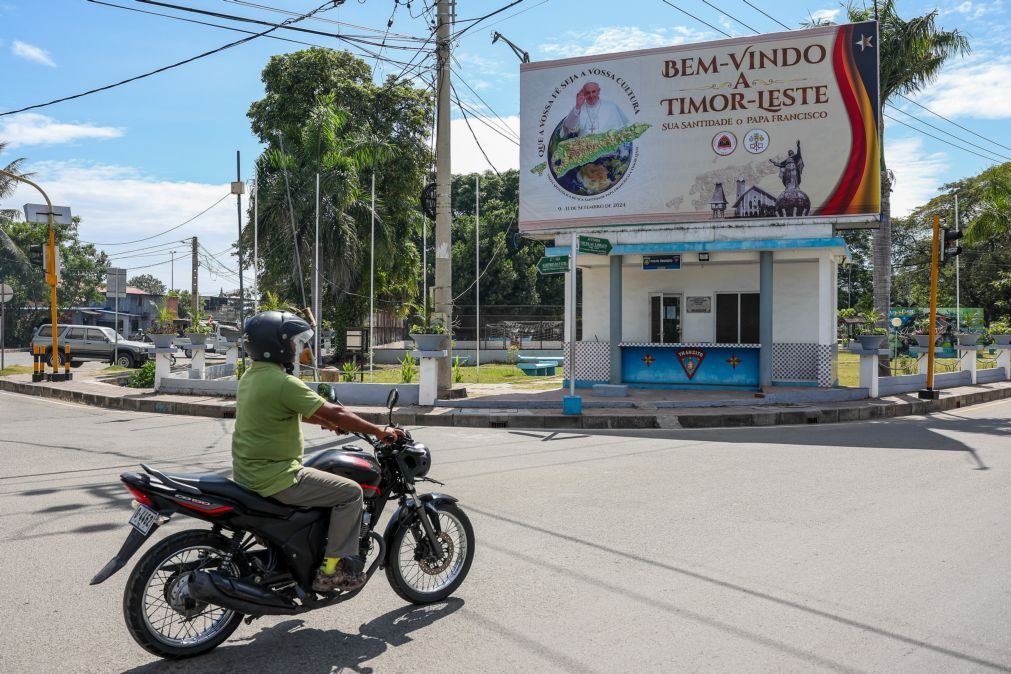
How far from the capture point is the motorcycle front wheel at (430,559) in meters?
4.34

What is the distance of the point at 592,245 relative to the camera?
14.8 metres

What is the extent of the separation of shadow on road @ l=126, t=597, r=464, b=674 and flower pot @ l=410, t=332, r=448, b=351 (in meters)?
10.0

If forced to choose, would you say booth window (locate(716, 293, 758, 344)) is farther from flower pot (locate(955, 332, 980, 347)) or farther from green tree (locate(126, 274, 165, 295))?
green tree (locate(126, 274, 165, 295))

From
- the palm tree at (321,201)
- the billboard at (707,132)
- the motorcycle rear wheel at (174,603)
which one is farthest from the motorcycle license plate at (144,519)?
the palm tree at (321,201)

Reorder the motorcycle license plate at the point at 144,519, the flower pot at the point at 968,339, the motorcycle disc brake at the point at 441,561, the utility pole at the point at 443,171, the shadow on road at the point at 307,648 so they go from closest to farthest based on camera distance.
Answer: the motorcycle license plate at the point at 144,519, the shadow on road at the point at 307,648, the motorcycle disc brake at the point at 441,561, the utility pole at the point at 443,171, the flower pot at the point at 968,339

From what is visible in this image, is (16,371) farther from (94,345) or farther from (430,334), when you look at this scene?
(430,334)

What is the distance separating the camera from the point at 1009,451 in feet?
33.5

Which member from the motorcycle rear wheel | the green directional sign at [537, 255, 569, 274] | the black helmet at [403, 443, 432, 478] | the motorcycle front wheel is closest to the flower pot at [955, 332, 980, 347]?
the green directional sign at [537, 255, 569, 274]

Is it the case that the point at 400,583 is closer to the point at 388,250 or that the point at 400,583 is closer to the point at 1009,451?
the point at 1009,451

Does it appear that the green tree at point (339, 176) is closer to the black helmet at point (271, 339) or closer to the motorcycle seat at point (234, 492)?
Answer: the black helmet at point (271, 339)

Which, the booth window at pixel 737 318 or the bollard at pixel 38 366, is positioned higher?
the booth window at pixel 737 318

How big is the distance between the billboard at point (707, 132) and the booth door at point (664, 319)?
235 centimetres

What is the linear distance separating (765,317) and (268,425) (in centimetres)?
1452

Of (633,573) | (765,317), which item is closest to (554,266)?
(765,317)
